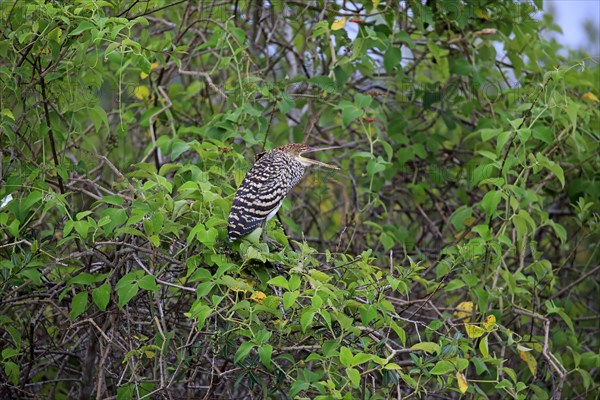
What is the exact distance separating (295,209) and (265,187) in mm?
2070

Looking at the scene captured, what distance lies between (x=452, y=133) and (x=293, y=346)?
11.9ft

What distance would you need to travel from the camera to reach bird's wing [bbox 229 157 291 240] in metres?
4.70

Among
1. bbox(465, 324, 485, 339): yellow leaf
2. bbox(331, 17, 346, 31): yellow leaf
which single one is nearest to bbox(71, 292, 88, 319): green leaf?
bbox(465, 324, 485, 339): yellow leaf

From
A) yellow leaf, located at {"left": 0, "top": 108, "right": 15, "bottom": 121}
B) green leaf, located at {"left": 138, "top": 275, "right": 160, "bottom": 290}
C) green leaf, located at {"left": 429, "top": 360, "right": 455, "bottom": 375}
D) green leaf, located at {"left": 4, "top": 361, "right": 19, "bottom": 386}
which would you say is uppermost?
yellow leaf, located at {"left": 0, "top": 108, "right": 15, "bottom": 121}

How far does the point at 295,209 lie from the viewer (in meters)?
7.26

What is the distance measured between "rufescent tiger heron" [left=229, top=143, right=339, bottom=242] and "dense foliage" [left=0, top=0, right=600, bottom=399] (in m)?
0.10

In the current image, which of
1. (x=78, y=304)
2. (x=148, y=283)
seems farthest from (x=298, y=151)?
(x=78, y=304)

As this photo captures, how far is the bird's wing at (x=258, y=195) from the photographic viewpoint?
4703 mm

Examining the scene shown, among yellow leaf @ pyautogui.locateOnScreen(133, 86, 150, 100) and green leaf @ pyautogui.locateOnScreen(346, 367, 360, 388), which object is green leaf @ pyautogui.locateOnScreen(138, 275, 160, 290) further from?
yellow leaf @ pyautogui.locateOnScreen(133, 86, 150, 100)

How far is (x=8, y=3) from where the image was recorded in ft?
18.1

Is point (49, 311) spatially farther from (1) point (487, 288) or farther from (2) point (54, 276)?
(1) point (487, 288)

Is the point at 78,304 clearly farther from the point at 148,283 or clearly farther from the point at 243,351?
the point at 243,351

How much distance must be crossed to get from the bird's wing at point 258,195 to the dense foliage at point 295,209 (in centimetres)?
10

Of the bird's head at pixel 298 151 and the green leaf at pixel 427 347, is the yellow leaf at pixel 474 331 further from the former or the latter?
the bird's head at pixel 298 151
